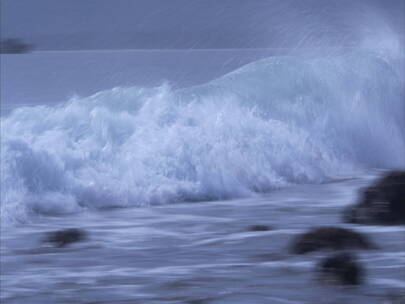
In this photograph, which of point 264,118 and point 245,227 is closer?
point 245,227

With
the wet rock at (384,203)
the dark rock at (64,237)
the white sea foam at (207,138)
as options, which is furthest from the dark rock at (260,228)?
the white sea foam at (207,138)

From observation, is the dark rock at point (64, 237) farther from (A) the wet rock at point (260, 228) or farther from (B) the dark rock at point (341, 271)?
(B) the dark rock at point (341, 271)

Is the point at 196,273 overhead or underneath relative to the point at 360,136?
underneath

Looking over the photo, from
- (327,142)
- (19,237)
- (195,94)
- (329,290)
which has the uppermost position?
(195,94)

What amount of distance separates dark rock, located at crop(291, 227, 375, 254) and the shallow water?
93mm

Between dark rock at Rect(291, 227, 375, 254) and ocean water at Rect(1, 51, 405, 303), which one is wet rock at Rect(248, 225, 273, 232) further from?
dark rock at Rect(291, 227, 375, 254)

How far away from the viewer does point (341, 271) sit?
5.29m

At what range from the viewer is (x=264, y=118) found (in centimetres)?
1212

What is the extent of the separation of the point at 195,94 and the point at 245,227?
17.5 ft

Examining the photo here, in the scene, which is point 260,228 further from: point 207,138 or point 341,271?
point 207,138

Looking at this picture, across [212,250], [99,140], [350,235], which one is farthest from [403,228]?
[99,140]

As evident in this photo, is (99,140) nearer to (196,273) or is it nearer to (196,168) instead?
(196,168)

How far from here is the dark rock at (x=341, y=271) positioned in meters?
5.27

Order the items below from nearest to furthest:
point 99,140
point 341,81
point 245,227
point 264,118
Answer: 1. point 245,227
2. point 99,140
3. point 264,118
4. point 341,81
